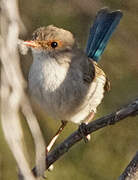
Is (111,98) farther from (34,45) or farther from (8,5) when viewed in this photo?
(8,5)

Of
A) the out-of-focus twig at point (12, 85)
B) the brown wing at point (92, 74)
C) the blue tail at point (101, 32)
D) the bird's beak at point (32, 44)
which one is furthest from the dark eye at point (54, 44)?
the out-of-focus twig at point (12, 85)

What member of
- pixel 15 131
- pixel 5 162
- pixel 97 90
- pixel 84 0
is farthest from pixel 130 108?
pixel 5 162

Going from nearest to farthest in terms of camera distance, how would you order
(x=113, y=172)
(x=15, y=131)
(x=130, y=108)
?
(x=15, y=131)
(x=130, y=108)
(x=113, y=172)

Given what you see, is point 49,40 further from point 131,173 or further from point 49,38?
point 131,173

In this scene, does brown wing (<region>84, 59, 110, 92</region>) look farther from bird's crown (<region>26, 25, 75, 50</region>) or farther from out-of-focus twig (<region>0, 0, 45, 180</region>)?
out-of-focus twig (<region>0, 0, 45, 180</region>)

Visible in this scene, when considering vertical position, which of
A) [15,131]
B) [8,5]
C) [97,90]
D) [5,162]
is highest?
[8,5]

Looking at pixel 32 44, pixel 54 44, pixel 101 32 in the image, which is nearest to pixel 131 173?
pixel 32 44

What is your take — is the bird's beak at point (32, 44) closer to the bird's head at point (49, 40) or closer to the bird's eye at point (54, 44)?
the bird's head at point (49, 40)

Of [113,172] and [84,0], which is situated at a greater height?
[84,0]
